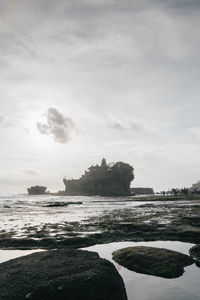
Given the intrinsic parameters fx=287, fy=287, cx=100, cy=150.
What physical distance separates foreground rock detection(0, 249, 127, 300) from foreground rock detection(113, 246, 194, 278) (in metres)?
2.34

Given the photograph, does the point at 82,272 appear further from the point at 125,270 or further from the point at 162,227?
the point at 162,227

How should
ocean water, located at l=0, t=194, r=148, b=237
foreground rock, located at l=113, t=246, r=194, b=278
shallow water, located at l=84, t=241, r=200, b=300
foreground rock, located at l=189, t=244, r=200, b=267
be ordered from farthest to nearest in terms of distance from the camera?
ocean water, located at l=0, t=194, r=148, b=237
foreground rock, located at l=189, t=244, r=200, b=267
foreground rock, located at l=113, t=246, r=194, b=278
shallow water, located at l=84, t=241, r=200, b=300

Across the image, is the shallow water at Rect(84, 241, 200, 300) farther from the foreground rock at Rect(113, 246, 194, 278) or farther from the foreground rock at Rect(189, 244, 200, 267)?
the foreground rock at Rect(189, 244, 200, 267)

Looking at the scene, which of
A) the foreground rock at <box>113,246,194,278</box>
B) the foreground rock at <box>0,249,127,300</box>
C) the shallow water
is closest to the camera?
the foreground rock at <box>0,249,127,300</box>

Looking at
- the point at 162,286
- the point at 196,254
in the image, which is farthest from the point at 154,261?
the point at 196,254

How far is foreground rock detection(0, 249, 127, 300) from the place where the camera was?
6516 millimetres

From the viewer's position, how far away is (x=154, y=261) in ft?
32.9

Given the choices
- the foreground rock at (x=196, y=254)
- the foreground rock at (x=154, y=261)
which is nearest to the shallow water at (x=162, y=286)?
the foreground rock at (x=154, y=261)

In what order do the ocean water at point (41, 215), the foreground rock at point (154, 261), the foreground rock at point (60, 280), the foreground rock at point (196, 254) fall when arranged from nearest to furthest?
the foreground rock at point (60, 280) → the foreground rock at point (154, 261) → the foreground rock at point (196, 254) → the ocean water at point (41, 215)

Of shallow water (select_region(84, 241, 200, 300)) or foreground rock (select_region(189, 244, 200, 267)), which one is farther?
foreground rock (select_region(189, 244, 200, 267))

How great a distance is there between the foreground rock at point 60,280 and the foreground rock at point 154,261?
234 centimetres

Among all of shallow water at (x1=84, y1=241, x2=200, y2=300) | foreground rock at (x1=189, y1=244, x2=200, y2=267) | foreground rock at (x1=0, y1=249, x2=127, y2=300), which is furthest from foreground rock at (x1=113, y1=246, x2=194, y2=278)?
foreground rock at (x1=0, y1=249, x2=127, y2=300)

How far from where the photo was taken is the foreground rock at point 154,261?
31.2ft

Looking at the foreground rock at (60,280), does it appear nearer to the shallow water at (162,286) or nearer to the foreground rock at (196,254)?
the shallow water at (162,286)
